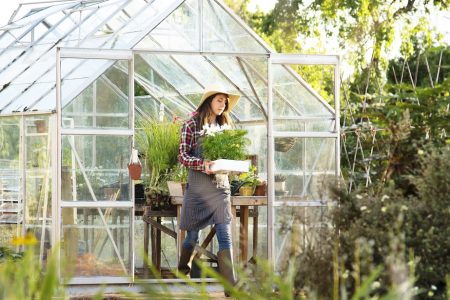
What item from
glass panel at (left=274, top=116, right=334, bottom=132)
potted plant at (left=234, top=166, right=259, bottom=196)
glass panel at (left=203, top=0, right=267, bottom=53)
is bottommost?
potted plant at (left=234, top=166, right=259, bottom=196)

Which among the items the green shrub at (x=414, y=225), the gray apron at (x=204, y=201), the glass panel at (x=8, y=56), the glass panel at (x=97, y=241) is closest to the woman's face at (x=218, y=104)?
the gray apron at (x=204, y=201)

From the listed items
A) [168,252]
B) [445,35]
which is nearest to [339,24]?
[445,35]

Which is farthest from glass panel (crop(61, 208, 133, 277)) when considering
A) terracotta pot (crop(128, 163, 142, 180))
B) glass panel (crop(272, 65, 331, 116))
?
glass panel (crop(272, 65, 331, 116))

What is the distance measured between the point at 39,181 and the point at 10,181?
1116 millimetres

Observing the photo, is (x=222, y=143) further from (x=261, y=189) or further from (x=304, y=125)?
(x=304, y=125)

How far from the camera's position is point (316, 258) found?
5.21 metres

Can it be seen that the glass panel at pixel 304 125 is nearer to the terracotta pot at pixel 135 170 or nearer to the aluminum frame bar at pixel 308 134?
the aluminum frame bar at pixel 308 134

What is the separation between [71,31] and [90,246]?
2.81m

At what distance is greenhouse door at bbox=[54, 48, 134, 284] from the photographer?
8.78m

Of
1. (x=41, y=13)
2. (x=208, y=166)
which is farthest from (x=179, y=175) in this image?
(x=41, y=13)

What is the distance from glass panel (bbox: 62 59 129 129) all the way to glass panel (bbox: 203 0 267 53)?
2.61ft

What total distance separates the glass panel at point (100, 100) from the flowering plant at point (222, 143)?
996 mm

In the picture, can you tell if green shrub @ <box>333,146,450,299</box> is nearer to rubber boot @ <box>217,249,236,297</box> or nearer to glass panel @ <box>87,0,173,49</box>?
rubber boot @ <box>217,249,236,297</box>

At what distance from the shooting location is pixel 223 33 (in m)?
9.37
